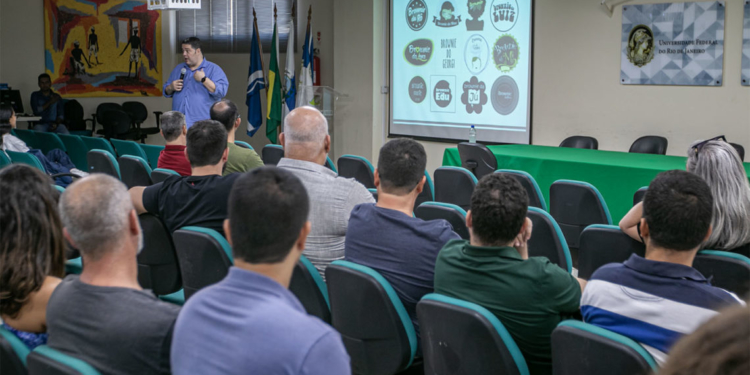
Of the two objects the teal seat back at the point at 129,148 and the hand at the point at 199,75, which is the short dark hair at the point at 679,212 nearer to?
the teal seat back at the point at 129,148

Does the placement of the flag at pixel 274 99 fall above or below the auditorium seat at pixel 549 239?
above

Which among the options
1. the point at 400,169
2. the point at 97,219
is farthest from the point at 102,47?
the point at 97,219

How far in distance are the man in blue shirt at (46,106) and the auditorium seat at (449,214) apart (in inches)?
350

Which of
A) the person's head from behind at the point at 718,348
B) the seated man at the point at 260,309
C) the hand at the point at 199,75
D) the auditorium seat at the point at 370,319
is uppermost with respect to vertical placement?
the hand at the point at 199,75

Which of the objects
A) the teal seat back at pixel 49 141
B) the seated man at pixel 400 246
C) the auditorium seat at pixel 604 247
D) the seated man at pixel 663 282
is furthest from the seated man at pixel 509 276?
the teal seat back at pixel 49 141

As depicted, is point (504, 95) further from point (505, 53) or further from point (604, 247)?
point (604, 247)

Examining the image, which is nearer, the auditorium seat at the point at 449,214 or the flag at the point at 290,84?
the auditorium seat at the point at 449,214

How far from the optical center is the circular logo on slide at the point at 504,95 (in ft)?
25.5

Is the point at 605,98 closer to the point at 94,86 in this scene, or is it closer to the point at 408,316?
the point at 408,316

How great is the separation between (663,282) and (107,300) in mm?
1399

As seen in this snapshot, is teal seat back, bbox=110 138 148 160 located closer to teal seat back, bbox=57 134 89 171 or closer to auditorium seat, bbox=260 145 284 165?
teal seat back, bbox=57 134 89 171

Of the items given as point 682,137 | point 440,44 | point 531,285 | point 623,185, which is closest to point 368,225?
point 531,285

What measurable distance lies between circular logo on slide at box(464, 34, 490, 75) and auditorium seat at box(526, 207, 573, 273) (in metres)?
5.12

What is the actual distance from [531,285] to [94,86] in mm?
11108
